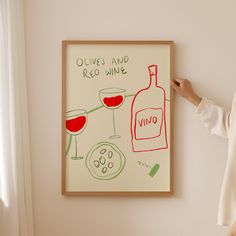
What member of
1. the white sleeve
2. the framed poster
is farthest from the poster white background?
the white sleeve

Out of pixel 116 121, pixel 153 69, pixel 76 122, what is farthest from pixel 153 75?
pixel 76 122

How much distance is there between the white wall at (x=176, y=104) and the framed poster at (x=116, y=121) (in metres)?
0.05

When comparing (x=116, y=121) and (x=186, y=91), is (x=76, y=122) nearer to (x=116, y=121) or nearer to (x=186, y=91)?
(x=116, y=121)

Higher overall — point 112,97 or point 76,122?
point 112,97

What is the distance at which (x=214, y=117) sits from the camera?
70.8 inches

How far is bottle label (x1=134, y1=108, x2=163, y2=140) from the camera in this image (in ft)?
6.07

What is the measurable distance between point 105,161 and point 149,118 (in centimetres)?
28

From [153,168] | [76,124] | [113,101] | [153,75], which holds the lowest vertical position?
[153,168]

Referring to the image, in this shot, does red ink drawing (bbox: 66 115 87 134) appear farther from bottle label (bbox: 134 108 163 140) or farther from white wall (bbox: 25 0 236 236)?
bottle label (bbox: 134 108 163 140)

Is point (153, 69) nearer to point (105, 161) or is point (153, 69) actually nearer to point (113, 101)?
point (113, 101)

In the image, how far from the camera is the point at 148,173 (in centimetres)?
185

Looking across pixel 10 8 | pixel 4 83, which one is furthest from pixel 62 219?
pixel 10 8

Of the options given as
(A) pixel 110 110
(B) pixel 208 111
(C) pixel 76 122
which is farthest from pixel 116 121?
(B) pixel 208 111

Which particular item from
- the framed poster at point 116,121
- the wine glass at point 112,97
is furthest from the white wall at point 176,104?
the wine glass at point 112,97
